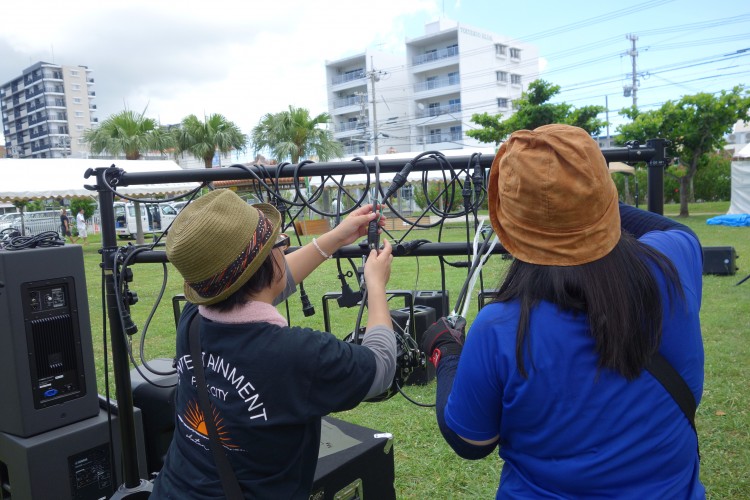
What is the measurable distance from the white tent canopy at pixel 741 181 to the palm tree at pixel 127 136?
21339mm

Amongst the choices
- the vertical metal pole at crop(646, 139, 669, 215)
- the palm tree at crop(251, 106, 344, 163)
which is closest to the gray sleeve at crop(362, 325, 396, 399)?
the vertical metal pole at crop(646, 139, 669, 215)

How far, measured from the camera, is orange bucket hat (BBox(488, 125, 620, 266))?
1.06 m

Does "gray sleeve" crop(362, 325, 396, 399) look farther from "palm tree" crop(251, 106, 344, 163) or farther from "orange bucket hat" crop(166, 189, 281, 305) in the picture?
"palm tree" crop(251, 106, 344, 163)

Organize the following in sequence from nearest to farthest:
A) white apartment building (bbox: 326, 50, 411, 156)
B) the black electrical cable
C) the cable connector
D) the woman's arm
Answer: the woman's arm → the cable connector → the black electrical cable → white apartment building (bbox: 326, 50, 411, 156)

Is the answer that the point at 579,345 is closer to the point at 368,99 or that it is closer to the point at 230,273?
the point at 230,273

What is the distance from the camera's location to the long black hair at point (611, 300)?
1065 mm

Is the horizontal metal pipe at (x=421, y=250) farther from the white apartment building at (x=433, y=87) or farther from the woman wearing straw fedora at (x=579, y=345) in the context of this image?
the white apartment building at (x=433, y=87)

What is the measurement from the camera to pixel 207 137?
24.1 meters

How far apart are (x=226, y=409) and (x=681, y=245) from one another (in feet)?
3.90

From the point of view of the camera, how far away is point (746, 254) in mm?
10484

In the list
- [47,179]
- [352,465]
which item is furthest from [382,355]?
[47,179]

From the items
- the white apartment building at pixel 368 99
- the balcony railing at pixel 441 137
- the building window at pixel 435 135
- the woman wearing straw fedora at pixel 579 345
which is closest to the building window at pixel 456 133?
the balcony railing at pixel 441 137

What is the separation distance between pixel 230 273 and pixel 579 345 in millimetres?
844

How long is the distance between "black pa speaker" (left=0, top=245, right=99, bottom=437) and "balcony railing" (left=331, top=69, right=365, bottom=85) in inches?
2186
